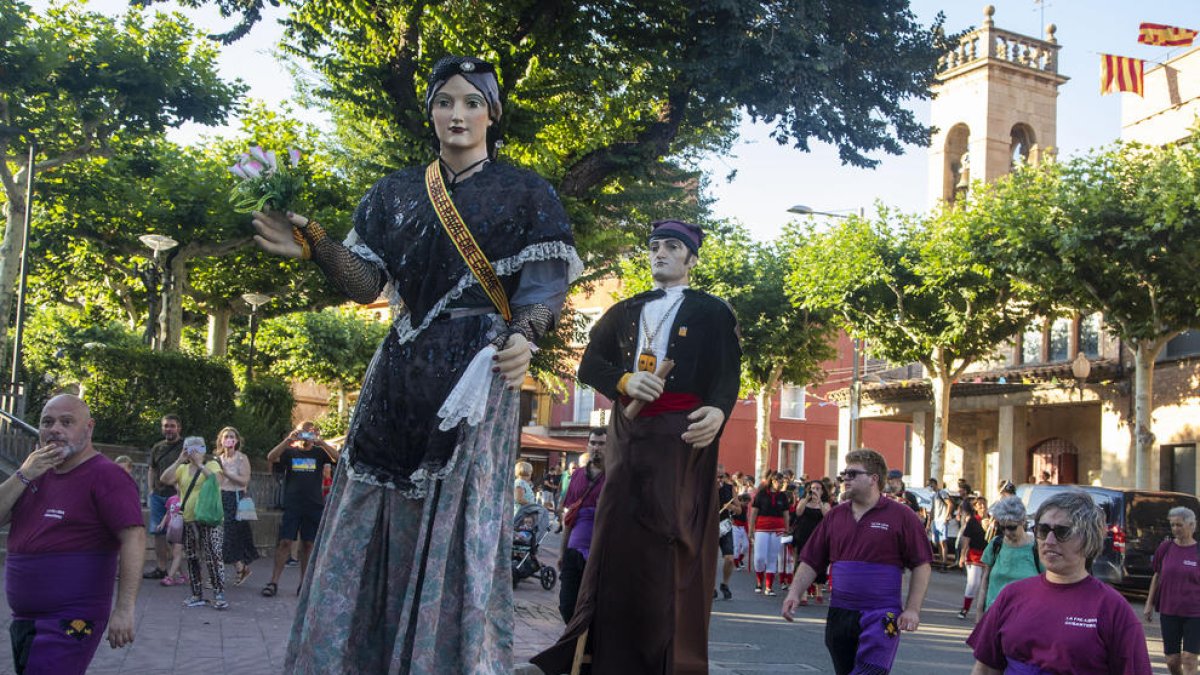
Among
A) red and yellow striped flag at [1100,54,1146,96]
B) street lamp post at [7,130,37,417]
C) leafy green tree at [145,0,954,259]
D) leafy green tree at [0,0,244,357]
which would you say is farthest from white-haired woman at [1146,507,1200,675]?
red and yellow striped flag at [1100,54,1146,96]

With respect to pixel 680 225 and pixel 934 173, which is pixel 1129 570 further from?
pixel 934 173

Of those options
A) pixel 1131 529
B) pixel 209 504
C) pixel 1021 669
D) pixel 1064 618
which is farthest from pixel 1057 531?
pixel 1131 529

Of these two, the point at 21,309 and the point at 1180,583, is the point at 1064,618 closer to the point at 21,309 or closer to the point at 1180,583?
the point at 1180,583

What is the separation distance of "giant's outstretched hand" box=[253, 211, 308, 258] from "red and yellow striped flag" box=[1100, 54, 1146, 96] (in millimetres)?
34865

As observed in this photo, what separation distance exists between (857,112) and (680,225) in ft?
22.2

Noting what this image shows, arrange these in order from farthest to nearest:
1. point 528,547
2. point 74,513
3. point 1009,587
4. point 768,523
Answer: point 768,523 < point 528,547 < point 74,513 < point 1009,587

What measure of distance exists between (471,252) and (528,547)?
14.2 meters

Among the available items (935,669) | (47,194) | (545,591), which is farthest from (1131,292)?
(47,194)

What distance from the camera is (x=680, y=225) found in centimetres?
666

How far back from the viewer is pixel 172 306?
29.0 metres

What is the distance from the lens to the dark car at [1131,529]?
21.3 metres

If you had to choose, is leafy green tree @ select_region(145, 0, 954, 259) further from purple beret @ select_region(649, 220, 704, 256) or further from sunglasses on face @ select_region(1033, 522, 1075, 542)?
sunglasses on face @ select_region(1033, 522, 1075, 542)

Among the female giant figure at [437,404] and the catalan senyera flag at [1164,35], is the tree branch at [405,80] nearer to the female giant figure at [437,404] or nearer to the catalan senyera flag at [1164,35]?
the female giant figure at [437,404]

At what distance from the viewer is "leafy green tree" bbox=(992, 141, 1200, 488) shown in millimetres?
24250
